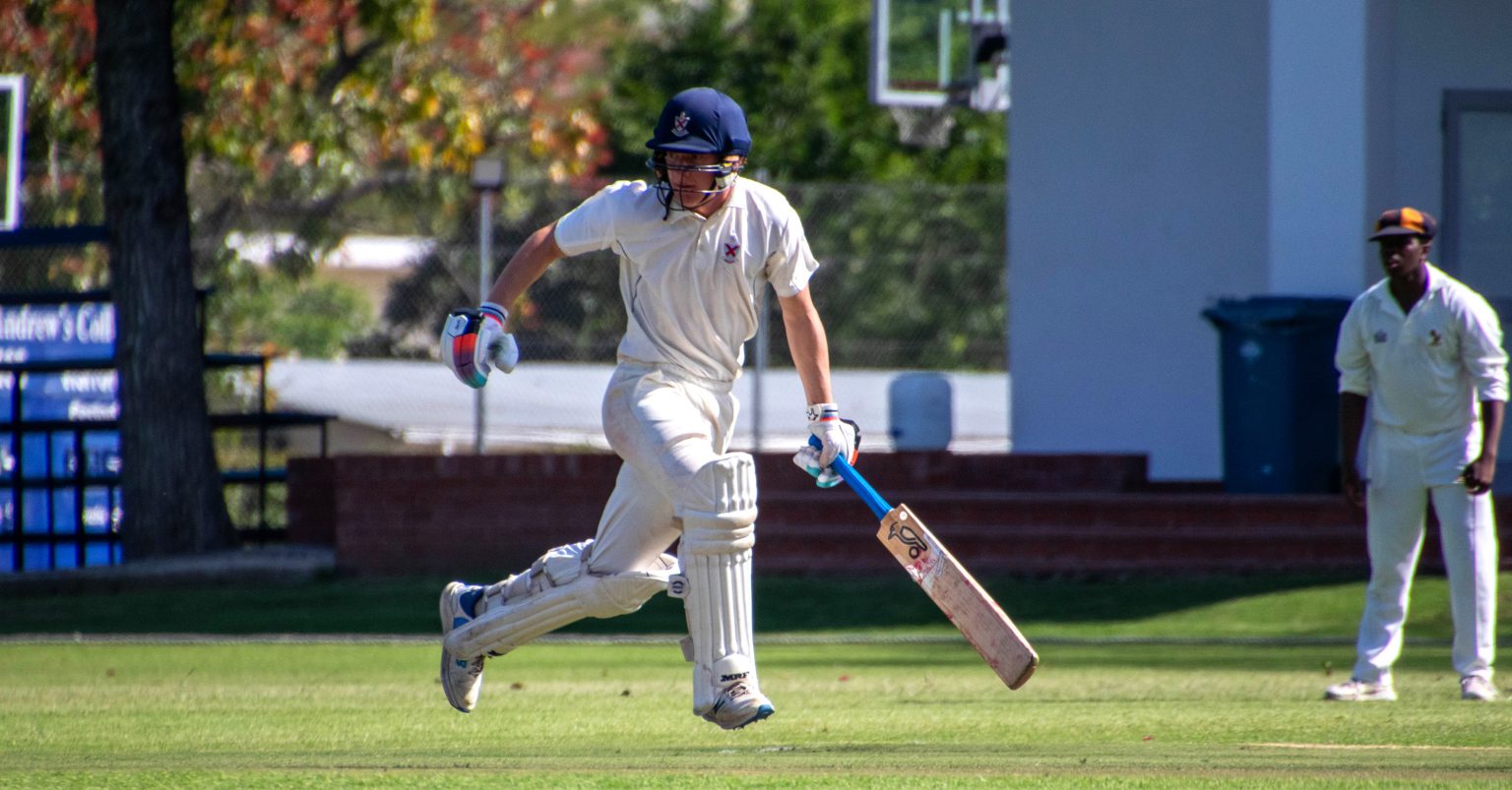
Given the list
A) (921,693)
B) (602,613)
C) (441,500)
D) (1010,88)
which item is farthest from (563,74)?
(602,613)

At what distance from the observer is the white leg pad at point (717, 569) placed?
603 cm

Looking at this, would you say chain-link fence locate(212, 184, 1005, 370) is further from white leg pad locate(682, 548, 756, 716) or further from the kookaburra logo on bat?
white leg pad locate(682, 548, 756, 716)

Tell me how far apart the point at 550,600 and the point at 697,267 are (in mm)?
1132

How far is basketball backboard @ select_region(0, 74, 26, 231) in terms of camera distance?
14977 mm

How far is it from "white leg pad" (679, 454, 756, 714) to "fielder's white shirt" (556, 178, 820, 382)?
40 centimetres

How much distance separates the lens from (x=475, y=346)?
6.22 metres

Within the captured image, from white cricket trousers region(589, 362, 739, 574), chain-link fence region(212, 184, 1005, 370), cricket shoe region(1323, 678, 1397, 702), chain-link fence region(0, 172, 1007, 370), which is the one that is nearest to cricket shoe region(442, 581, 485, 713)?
white cricket trousers region(589, 362, 739, 574)

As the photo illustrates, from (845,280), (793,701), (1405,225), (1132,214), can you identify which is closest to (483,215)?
(845,280)

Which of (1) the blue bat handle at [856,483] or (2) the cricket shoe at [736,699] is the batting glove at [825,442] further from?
(2) the cricket shoe at [736,699]

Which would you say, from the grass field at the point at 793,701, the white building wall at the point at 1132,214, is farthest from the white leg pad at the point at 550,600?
the white building wall at the point at 1132,214

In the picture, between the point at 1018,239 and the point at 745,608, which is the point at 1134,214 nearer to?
the point at 1018,239

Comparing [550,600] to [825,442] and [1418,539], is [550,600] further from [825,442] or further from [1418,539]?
[1418,539]

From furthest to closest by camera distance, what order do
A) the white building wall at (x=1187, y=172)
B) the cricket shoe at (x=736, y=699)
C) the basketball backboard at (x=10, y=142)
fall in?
the basketball backboard at (x=10, y=142) < the white building wall at (x=1187, y=172) < the cricket shoe at (x=736, y=699)

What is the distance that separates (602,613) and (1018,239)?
10596mm
